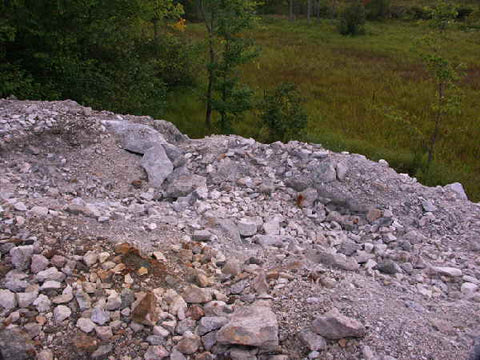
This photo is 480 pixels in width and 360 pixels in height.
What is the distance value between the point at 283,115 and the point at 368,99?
643 centimetres

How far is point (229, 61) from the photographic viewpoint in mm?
9742

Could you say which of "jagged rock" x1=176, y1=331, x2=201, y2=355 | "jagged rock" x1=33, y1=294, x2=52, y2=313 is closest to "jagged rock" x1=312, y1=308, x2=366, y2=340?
"jagged rock" x1=176, y1=331, x2=201, y2=355

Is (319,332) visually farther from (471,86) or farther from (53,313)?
(471,86)

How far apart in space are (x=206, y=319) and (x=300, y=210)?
254cm

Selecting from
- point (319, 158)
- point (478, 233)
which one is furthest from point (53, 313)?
point (478, 233)

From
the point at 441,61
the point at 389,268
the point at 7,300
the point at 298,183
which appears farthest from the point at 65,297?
the point at 441,61

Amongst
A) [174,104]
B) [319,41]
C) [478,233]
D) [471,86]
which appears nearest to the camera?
[478,233]

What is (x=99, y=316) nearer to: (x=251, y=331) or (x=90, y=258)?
(x=90, y=258)

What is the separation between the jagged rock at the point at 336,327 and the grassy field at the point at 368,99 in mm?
5626

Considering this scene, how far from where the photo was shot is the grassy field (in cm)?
972

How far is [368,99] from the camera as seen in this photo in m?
14.5

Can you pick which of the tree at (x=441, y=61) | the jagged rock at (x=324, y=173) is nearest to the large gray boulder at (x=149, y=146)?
the jagged rock at (x=324, y=173)

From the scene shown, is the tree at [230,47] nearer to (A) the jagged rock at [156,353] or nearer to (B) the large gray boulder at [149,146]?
(B) the large gray boulder at [149,146]

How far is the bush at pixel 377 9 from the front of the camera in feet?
137
